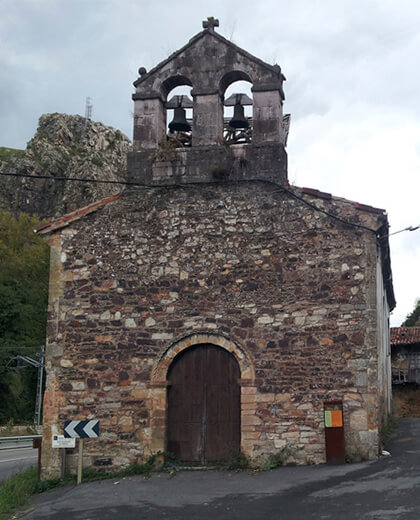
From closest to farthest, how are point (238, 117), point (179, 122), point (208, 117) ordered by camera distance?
point (208, 117)
point (238, 117)
point (179, 122)

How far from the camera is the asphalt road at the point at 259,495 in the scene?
27.4 ft

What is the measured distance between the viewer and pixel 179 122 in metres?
13.3

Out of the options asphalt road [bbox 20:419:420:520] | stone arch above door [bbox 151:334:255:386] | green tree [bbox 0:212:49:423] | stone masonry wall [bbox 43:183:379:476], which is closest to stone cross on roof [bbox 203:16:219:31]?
stone masonry wall [bbox 43:183:379:476]

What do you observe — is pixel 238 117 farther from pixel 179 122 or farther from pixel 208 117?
pixel 179 122

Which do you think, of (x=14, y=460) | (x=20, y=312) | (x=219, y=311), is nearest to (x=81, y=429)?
(x=219, y=311)

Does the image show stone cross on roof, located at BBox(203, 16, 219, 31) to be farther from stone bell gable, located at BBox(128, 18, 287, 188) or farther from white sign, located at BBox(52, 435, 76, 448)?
white sign, located at BBox(52, 435, 76, 448)

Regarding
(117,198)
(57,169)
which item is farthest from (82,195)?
(117,198)

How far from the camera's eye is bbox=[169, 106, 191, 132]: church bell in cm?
1331

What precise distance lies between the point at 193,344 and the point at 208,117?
184 inches

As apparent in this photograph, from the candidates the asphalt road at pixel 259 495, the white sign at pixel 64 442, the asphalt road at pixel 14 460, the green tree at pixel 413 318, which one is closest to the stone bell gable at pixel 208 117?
the white sign at pixel 64 442

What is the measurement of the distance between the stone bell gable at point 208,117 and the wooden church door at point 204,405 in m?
3.70

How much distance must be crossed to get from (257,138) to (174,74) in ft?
7.55

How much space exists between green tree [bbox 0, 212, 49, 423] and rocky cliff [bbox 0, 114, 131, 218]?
14.5m

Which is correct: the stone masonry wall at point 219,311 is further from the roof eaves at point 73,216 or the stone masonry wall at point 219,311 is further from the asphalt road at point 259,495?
the asphalt road at point 259,495
